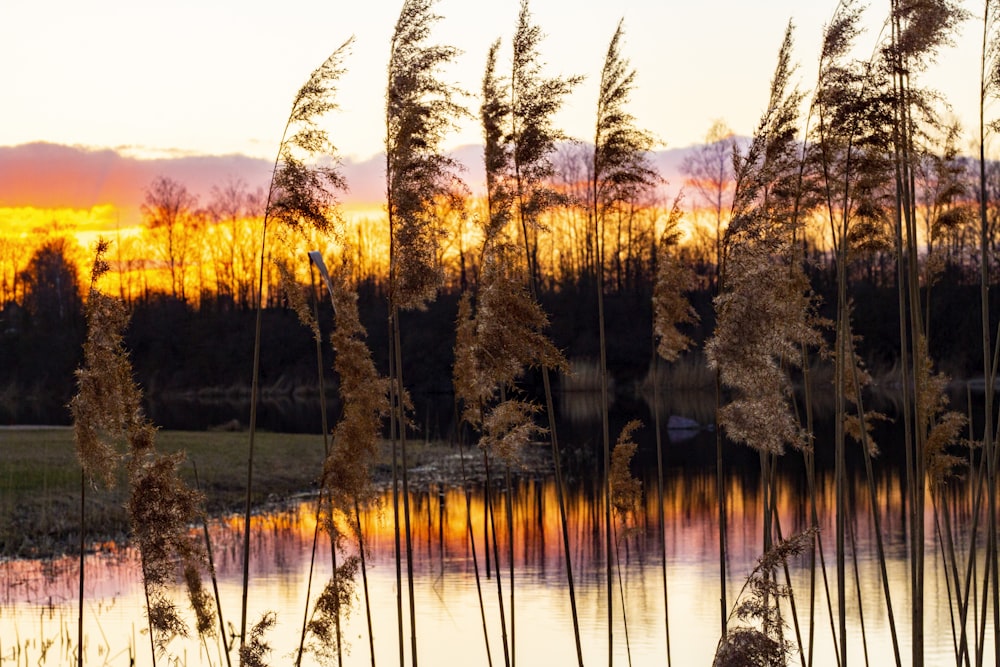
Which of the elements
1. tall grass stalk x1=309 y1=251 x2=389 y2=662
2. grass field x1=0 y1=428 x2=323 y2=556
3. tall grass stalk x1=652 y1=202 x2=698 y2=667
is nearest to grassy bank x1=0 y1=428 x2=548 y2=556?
grass field x1=0 y1=428 x2=323 y2=556

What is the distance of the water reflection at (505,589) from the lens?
10.9 metres

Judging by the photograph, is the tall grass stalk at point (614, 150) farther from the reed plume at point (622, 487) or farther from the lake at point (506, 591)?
the lake at point (506, 591)

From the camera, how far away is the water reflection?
428 inches

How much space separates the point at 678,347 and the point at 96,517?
40.5 ft

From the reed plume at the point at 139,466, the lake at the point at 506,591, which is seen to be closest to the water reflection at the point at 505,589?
the lake at the point at 506,591

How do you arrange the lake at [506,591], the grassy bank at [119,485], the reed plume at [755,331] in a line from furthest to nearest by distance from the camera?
the grassy bank at [119,485], the lake at [506,591], the reed plume at [755,331]

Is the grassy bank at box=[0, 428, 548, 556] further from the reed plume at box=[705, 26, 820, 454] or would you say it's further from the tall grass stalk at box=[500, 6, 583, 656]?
the reed plume at box=[705, 26, 820, 454]

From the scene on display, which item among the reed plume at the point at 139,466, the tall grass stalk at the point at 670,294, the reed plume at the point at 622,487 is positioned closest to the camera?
the reed plume at the point at 139,466

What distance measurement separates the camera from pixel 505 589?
1400 centimetres

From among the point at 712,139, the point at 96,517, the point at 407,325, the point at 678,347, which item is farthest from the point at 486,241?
the point at 407,325

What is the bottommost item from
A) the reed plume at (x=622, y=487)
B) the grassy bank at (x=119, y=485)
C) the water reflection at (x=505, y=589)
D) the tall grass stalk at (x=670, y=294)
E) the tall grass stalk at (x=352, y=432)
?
the water reflection at (x=505, y=589)

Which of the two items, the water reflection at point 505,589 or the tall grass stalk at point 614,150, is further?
the water reflection at point 505,589

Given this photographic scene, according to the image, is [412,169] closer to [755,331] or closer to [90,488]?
[755,331]

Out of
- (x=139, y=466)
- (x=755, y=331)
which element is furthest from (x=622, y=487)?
(x=139, y=466)
